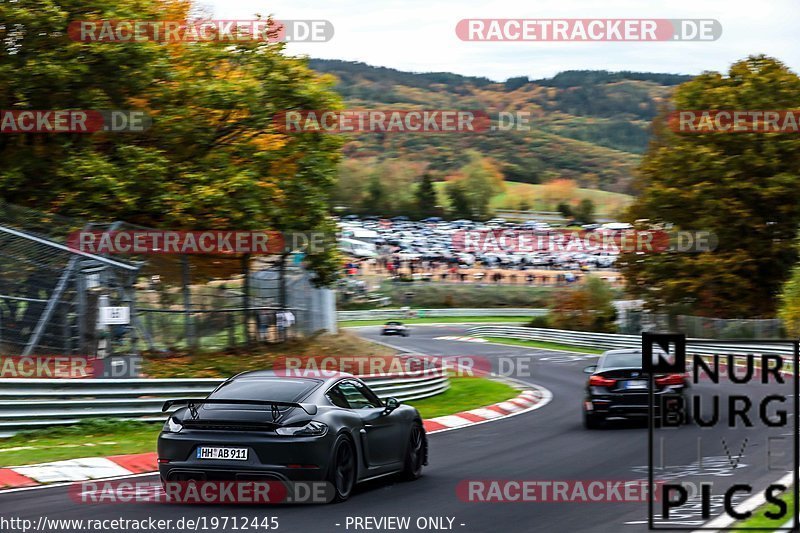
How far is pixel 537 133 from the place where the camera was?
172750 millimetres

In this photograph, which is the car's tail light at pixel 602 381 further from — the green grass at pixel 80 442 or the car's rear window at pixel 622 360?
the green grass at pixel 80 442

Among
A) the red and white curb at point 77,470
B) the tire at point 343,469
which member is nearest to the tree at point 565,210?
the red and white curb at point 77,470

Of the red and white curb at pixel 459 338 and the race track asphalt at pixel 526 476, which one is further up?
the race track asphalt at pixel 526 476

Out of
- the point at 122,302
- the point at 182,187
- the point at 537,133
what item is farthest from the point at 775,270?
the point at 537,133

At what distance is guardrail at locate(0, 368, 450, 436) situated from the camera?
52.1 feet

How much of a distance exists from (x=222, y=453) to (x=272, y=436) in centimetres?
44

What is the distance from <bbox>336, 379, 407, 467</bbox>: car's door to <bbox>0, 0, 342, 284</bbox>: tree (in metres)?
12.7

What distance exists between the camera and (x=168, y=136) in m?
24.7

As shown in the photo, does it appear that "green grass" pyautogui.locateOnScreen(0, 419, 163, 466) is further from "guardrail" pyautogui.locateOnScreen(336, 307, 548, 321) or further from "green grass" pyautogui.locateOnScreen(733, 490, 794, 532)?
"guardrail" pyautogui.locateOnScreen(336, 307, 548, 321)

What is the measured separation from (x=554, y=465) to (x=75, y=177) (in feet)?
42.8

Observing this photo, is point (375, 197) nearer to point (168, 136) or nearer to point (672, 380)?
point (168, 136)

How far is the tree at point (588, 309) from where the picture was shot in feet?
192

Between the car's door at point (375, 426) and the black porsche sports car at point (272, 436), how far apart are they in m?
0.03
